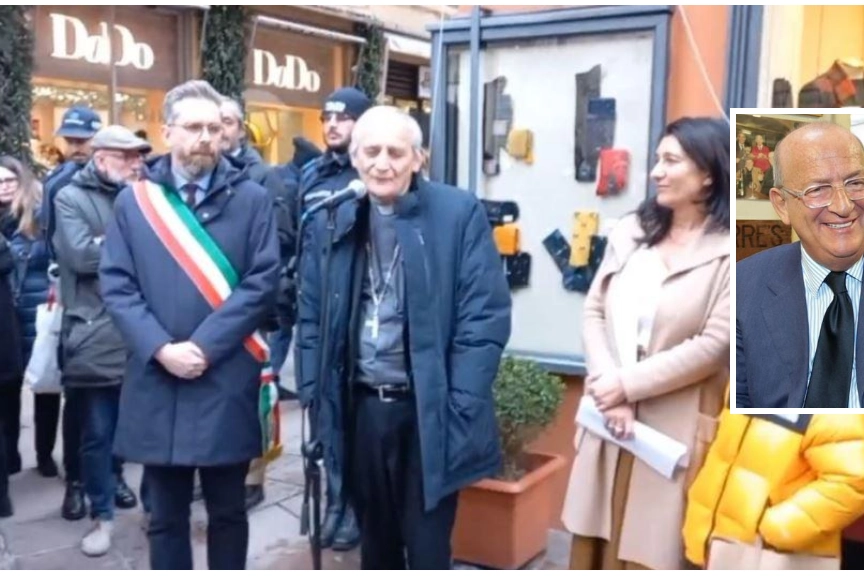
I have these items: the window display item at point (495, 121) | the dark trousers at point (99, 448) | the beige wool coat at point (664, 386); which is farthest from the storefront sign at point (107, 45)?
the beige wool coat at point (664, 386)

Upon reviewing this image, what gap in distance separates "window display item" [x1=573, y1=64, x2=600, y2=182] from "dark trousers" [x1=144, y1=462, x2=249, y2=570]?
1.89m

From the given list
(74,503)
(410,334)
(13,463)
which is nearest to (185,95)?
(410,334)

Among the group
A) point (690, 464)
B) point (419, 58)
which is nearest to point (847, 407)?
point (690, 464)

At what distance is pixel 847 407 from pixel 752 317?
0.60 ft

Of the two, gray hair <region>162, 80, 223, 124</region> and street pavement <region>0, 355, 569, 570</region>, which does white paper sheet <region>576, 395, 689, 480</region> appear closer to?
street pavement <region>0, 355, 569, 570</region>

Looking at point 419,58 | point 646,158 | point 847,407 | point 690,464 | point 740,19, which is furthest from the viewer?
point 419,58

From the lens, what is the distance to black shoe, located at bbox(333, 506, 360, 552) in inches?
159

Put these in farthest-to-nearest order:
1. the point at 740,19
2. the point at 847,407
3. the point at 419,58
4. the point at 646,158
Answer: the point at 419,58, the point at 646,158, the point at 740,19, the point at 847,407

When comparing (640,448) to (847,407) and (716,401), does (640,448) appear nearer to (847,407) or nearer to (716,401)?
(716,401)

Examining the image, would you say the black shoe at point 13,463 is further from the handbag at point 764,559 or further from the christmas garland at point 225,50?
the christmas garland at point 225,50

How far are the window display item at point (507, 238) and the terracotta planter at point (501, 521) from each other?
3.14 feet

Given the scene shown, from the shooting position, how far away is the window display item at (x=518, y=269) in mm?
4297

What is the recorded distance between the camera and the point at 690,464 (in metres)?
2.83

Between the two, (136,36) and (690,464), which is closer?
(690,464)
